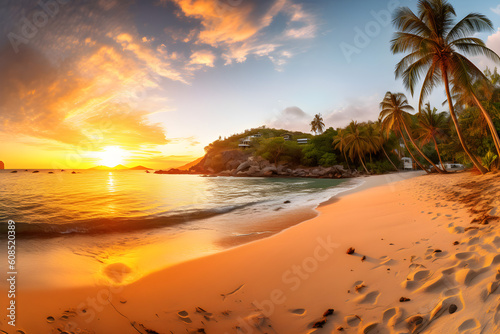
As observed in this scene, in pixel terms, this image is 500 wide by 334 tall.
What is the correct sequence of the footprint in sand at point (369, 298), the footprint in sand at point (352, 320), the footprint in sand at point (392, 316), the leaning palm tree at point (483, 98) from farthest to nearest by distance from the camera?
the leaning palm tree at point (483, 98) → the footprint in sand at point (369, 298) → the footprint in sand at point (352, 320) → the footprint in sand at point (392, 316)

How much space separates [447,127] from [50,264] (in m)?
38.9

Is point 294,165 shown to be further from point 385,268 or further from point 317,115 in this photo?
point 385,268

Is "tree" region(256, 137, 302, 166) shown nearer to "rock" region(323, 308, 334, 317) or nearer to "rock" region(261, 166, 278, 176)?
"rock" region(261, 166, 278, 176)

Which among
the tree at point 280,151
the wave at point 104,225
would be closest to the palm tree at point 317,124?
the tree at point 280,151

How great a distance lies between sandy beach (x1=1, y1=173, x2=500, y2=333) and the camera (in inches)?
86.4

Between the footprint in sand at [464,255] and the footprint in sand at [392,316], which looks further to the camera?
the footprint in sand at [464,255]

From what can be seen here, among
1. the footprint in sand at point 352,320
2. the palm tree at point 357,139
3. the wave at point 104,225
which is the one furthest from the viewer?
the palm tree at point 357,139

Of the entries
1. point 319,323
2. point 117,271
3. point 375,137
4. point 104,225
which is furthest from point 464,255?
point 375,137

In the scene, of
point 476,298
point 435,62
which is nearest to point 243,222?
point 476,298

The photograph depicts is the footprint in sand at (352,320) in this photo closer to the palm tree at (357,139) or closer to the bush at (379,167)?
the palm tree at (357,139)

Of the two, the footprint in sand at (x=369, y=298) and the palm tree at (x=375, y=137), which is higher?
the palm tree at (x=375, y=137)

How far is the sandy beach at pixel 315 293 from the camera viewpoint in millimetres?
2195

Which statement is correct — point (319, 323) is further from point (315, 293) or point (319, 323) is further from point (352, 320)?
point (315, 293)

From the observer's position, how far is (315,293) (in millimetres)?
2900
